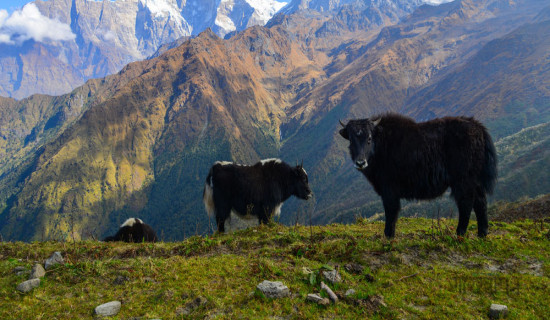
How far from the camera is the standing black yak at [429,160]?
834cm

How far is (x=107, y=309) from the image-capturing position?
4.96 metres

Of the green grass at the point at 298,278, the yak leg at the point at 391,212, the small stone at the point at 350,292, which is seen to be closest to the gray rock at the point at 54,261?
the green grass at the point at 298,278

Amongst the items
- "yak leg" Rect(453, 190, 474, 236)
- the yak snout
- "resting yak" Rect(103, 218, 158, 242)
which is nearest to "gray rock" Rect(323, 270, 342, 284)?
the yak snout

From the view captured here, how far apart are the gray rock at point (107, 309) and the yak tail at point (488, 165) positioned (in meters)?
9.74

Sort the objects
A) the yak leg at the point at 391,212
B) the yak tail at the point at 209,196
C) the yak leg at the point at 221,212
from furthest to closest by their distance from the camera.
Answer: the yak tail at the point at 209,196
the yak leg at the point at 221,212
the yak leg at the point at 391,212

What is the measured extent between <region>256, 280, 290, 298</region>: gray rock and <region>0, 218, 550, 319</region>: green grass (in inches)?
4.5

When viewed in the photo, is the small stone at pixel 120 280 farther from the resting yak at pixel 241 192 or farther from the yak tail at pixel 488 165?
the yak tail at pixel 488 165

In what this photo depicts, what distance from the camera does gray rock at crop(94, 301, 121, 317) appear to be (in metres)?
4.92

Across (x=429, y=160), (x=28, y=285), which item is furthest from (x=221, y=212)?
(x=429, y=160)

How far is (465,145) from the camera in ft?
27.2

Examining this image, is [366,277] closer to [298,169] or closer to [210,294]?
[210,294]

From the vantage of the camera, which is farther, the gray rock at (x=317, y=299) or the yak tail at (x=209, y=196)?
the yak tail at (x=209, y=196)

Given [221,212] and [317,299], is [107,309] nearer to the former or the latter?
[317,299]

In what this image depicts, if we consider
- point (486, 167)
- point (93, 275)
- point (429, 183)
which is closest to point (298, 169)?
point (429, 183)
